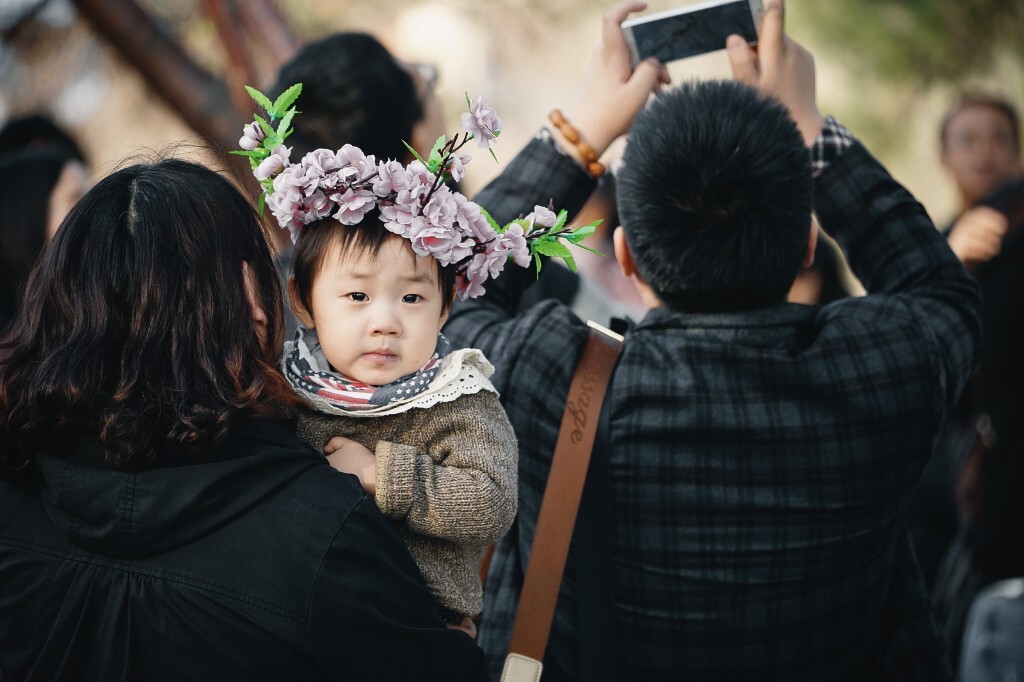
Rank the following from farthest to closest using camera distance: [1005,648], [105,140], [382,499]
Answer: [105,140]
[1005,648]
[382,499]

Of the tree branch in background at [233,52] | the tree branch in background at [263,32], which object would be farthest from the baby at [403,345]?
the tree branch in background at [263,32]

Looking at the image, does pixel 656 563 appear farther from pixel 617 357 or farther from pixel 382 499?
pixel 382 499

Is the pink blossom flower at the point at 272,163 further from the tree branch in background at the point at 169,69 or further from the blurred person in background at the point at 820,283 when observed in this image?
the tree branch in background at the point at 169,69

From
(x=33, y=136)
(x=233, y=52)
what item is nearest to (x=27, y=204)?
(x=33, y=136)

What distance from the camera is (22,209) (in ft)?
11.7

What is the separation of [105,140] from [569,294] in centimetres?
342

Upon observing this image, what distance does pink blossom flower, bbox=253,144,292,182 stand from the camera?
1.71 m

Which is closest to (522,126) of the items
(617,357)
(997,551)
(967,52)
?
(967,52)

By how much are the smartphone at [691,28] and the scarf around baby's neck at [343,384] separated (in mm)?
934

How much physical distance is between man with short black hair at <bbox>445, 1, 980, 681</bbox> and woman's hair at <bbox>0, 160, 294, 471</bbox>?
0.65 metres

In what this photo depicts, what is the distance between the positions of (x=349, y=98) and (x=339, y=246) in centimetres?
118

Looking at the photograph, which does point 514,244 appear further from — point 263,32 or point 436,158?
point 263,32

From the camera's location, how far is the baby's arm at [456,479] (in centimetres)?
163

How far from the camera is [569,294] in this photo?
296 cm
